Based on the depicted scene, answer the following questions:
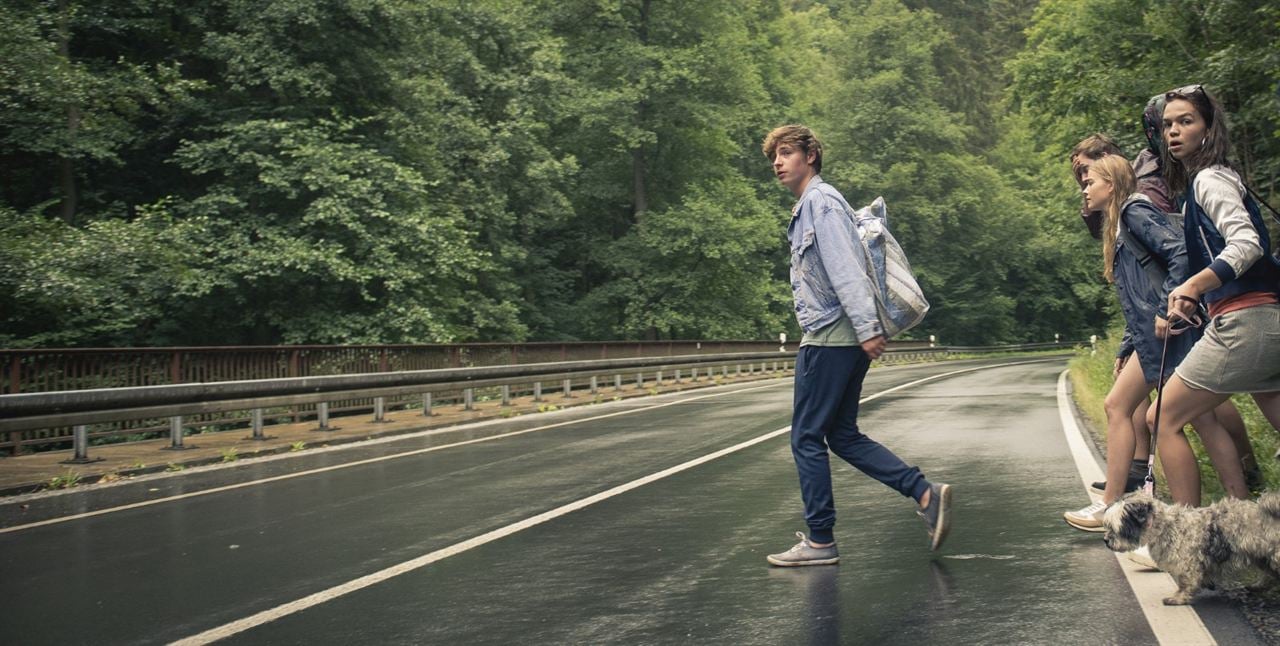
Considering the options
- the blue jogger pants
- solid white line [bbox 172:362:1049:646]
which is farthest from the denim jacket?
solid white line [bbox 172:362:1049:646]

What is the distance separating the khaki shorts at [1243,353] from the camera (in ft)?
16.1

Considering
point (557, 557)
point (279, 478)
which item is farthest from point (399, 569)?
point (279, 478)

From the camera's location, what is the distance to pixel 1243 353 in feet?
16.2

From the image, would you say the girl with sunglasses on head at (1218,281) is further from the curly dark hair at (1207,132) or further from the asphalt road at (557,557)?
the asphalt road at (557,557)

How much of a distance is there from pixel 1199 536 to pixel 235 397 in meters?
11.0

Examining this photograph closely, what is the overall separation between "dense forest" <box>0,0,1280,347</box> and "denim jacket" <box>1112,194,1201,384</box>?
3.76 ft

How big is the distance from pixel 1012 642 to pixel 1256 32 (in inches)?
869

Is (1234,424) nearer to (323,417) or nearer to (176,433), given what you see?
(176,433)

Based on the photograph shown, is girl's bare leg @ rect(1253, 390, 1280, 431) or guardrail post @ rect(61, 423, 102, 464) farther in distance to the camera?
guardrail post @ rect(61, 423, 102, 464)

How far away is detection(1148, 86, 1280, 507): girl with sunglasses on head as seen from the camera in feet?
16.0

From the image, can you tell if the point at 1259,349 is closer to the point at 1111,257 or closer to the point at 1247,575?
the point at 1247,575

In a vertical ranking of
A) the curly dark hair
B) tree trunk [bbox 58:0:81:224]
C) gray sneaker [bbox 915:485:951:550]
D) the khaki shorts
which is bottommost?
gray sneaker [bbox 915:485:951:550]

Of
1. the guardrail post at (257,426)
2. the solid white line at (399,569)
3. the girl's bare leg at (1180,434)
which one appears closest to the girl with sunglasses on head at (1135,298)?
the girl's bare leg at (1180,434)

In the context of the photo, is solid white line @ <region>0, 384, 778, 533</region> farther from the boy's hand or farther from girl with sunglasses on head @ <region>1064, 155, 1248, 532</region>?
girl with sunglasses on head @ <region>1064, 155, 1248, 532</region>
